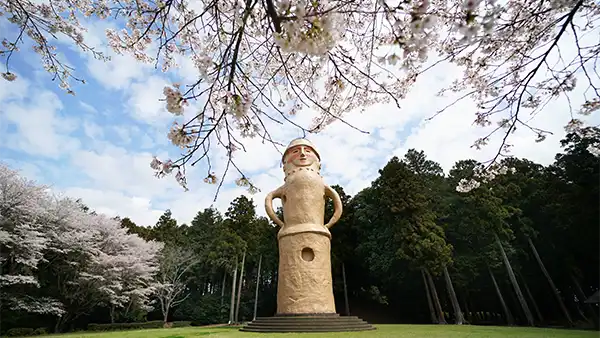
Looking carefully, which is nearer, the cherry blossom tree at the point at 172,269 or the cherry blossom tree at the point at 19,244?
the cherry blossom tree at the point at 19,244

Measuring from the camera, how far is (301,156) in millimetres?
10148

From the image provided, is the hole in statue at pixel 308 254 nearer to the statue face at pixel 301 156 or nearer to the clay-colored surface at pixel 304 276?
the clay-colored surface at pixel 304 276

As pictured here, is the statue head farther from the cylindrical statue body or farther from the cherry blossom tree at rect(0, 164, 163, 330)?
the cherry blossom tree at rect(0, 164, 163, 330)

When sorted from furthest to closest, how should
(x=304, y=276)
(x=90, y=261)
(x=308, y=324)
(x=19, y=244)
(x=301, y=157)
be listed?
(x=90, y=261), (x=19, y=244), (x=301, y=157), (x=304, y=276), (x=308, y=324)

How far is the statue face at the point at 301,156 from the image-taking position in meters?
10.1

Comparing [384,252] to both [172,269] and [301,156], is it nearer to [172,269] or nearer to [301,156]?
[301,156]

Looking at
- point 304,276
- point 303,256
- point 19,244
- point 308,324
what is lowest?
point 308,324

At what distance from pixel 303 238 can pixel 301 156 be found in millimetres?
2588

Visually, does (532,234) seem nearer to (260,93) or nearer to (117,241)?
(260,93)

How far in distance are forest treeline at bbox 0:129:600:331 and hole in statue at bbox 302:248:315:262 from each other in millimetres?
7584

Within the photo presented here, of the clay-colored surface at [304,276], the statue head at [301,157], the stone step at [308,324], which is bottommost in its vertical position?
the stone step at [308,324]

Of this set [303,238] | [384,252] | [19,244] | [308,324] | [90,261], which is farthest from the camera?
[384,252]

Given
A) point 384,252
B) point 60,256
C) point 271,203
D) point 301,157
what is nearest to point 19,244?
point 60,256

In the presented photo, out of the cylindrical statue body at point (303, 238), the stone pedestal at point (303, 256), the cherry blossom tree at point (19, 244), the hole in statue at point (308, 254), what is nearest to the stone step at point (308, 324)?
the stone pedestal at point (303, 256)
